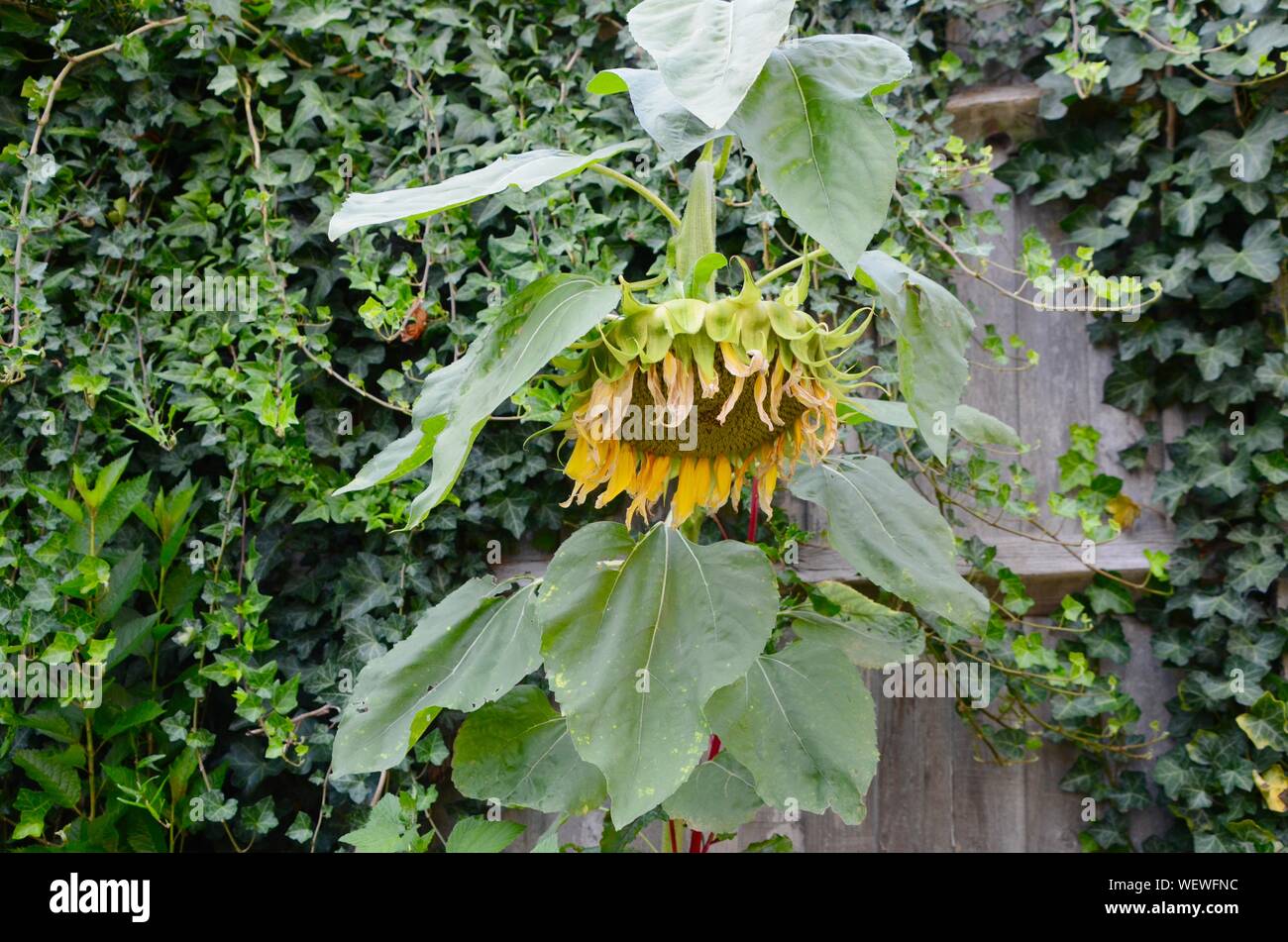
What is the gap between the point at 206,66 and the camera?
83.6 inches

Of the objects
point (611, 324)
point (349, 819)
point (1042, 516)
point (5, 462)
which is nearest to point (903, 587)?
point (611, 324)

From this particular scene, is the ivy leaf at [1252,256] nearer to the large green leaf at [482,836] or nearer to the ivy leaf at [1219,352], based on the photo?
the ivy leaf at [1219,352]

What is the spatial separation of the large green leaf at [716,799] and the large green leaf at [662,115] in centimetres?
73

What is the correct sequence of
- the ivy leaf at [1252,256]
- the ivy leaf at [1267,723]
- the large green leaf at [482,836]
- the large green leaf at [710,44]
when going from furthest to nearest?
1. the ivy leaf at [1252,256]
2. the ivy leaf at [1267,723]
3. the large green leaf at [482,836]
4. the large green leaf at [710,44]

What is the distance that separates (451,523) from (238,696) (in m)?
0.45

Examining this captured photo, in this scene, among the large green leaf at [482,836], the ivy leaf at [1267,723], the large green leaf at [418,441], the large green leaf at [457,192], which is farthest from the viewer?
→ the ivy leaf at [1267,723]

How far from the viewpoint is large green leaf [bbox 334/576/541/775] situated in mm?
1234

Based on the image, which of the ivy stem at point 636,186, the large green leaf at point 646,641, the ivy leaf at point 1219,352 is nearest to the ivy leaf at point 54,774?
the large green leaf at point 646,641

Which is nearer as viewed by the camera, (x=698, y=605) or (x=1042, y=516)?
(x=698, y=605)

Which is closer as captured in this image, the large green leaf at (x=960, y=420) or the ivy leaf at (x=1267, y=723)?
the large green leaf at (x=960, y=420)

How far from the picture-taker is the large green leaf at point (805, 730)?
3.79 feet

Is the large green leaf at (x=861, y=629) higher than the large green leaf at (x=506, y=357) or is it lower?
lower
